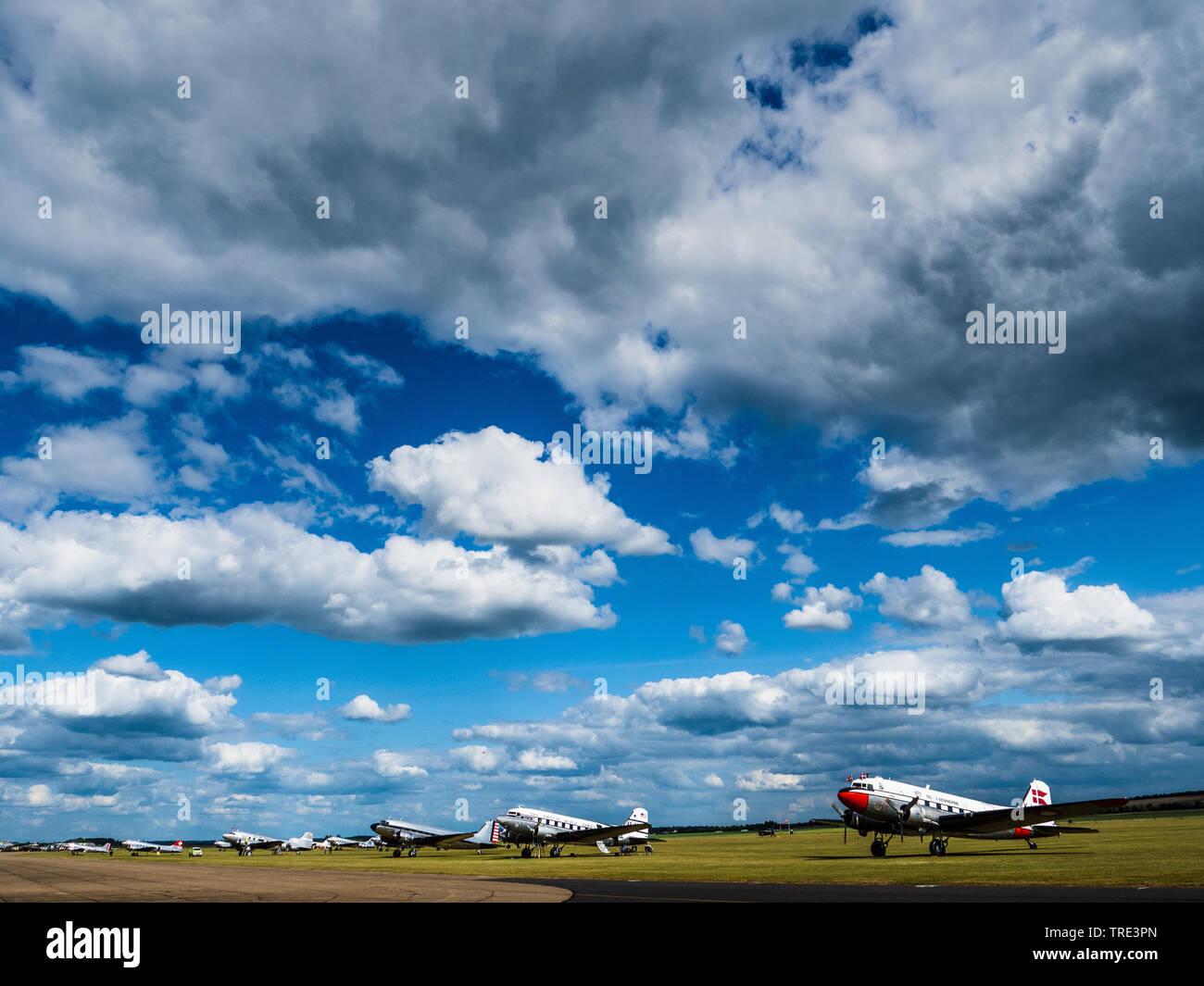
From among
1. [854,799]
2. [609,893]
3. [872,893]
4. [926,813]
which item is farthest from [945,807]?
[609,893]

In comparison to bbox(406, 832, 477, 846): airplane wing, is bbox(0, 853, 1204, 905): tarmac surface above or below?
above

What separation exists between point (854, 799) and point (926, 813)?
7.99 m

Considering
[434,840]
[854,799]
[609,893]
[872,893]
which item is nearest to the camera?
[872,893]

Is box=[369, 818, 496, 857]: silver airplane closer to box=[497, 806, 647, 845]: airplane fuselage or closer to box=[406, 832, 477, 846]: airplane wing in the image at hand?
box=[406, 832, 477, 846]: airplane wing

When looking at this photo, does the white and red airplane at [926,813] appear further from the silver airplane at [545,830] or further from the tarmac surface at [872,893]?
the silver airplane at [545,830]

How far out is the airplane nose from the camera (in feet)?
206

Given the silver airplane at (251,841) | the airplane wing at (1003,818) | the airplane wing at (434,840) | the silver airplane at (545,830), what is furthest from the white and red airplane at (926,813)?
the silver airplane at (251,841)

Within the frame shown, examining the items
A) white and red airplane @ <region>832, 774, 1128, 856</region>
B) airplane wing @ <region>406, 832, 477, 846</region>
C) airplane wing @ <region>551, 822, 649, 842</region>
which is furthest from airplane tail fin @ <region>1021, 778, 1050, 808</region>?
airplane wing @ <region>406, 832, 477, 846</region>

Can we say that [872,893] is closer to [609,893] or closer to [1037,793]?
[609,893]

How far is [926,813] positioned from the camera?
65.6 m

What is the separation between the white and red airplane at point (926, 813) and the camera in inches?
2482

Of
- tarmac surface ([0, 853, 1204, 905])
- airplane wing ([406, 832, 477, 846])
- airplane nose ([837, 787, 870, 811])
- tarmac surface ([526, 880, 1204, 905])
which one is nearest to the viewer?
tarmac surface ([526, 880, 1204, 905])
